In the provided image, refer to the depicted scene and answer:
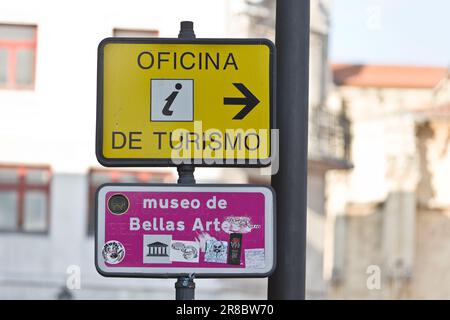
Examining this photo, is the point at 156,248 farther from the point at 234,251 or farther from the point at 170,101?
the point at 170,101

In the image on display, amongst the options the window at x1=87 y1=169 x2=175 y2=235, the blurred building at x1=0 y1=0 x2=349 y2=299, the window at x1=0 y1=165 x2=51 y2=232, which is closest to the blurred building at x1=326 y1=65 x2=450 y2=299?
the window at x1=87 y1=169 x2=175 y2=235

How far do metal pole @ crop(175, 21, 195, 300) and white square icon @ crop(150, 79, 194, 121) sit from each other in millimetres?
194

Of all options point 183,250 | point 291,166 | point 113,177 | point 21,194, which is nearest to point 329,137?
point 113,177

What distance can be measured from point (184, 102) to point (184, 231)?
49 cm

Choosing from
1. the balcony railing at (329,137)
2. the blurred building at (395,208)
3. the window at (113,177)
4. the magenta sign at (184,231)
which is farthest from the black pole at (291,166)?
the blurred building at (395,208)

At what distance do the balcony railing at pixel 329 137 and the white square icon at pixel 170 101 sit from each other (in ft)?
74.9

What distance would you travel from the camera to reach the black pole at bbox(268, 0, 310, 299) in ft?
16.0

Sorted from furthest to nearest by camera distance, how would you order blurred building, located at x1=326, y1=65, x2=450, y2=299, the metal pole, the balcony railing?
1. blurred building, located at x1=326, y1=65, x2=450, y2=299
2. the balcony railing
3. the metal pole

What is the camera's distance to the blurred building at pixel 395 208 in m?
49.1

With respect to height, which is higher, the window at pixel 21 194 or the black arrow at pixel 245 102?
the black arrow at pixel 245 102

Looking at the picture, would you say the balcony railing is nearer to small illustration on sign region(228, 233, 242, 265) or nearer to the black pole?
the black pole

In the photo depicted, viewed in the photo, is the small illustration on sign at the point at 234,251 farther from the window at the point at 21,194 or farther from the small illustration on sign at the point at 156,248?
the window at the point at 21,194

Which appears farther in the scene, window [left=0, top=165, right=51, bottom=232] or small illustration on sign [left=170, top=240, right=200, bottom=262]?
window [left=0, top=165, right=51, bottom=232]
